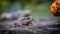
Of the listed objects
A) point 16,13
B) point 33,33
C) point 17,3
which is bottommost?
point 33,33

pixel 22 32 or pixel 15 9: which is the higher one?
pixel 15 9

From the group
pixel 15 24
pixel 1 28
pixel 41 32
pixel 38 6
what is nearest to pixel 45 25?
pixel 41 32

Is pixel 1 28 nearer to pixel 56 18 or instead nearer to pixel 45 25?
pixel 45 25

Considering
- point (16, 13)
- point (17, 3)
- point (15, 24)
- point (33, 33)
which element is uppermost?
point (17, 3)

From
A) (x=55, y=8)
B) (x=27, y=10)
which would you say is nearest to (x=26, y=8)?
(x=27, y=10)

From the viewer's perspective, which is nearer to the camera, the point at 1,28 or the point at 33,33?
the point at 33,33

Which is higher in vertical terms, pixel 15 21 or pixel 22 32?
pixel 15 21

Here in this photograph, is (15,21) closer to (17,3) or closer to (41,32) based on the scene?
(17,3)

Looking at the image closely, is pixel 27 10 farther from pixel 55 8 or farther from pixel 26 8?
pixel 55 8

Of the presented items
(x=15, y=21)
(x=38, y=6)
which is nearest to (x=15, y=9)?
(x=15, y=21)
